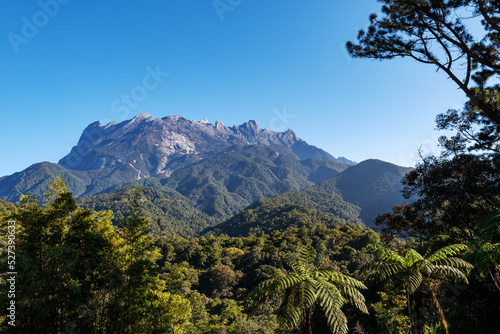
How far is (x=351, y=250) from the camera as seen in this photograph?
48.9 metres

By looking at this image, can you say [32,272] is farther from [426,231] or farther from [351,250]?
[351,250]

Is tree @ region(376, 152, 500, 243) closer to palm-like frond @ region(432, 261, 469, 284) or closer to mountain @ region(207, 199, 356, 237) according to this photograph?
palm-like frond @ region(432, 261, 469, 284)

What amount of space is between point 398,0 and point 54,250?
1270 centimetres

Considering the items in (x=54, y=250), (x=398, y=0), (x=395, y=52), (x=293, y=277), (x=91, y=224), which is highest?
(x=398, y=0)

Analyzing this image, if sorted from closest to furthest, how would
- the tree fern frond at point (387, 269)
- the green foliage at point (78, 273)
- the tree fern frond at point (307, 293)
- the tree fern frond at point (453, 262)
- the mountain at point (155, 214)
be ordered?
the tree fern frond at point (307, 293) → the tree fern frond at point (453, 262) → the tree fern frond at point (387, 269) → the green foliage at point (78, 273) → the mountain at point (155, 214)

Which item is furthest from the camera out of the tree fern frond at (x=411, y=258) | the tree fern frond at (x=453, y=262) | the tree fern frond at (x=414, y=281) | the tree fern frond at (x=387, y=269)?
the tree fern frond at (x=411, y=258)

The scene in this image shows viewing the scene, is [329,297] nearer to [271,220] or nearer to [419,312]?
[419,312]

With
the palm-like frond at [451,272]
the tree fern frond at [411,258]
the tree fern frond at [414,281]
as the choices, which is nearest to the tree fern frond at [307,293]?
the tree fern frond at [414,281]

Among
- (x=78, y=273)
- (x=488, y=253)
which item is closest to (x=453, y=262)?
(x=488, y=253)

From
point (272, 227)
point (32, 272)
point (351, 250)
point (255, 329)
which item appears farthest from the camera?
point (272, 227)

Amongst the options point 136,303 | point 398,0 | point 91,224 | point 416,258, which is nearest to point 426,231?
point 416,258

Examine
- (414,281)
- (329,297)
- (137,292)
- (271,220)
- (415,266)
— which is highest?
(415,266)

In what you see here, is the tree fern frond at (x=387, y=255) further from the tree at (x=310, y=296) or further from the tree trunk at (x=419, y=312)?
the tree at (x=310, y=296)

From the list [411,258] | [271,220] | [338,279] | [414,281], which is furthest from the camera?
[271,220]
